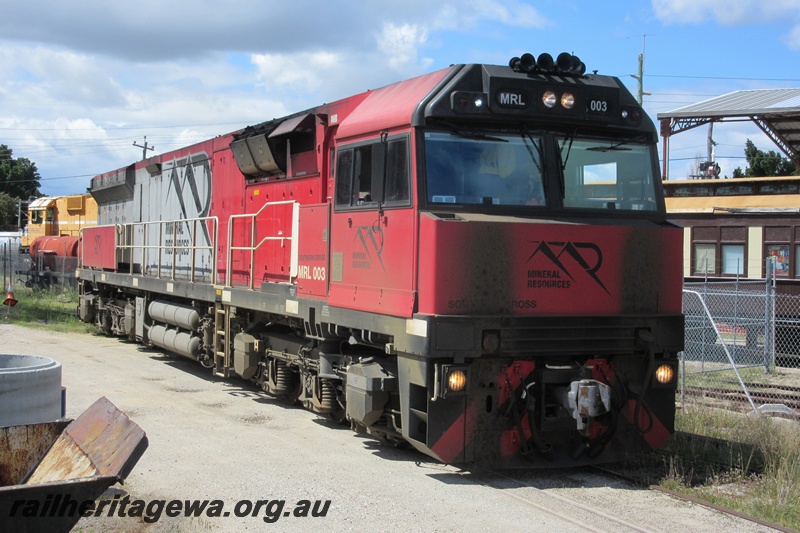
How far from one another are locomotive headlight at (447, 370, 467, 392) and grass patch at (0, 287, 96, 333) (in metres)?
16.8

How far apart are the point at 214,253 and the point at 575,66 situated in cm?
695

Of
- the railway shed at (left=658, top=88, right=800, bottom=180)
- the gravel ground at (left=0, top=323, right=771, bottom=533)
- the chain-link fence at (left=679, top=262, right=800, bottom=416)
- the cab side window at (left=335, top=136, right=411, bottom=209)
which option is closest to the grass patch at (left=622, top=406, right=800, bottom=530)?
the gravel ground at (left=0, top=323, right=771, bottom=533)

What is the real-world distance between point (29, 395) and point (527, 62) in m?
5.21

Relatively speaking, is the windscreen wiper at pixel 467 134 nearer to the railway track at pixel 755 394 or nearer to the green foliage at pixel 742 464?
the green foliage at pixel 742 464

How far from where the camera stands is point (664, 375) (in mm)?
7785

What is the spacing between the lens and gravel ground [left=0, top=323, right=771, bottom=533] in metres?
6.10

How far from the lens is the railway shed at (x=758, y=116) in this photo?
25.1 m

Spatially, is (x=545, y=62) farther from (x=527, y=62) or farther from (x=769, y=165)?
(x=769, y=165)

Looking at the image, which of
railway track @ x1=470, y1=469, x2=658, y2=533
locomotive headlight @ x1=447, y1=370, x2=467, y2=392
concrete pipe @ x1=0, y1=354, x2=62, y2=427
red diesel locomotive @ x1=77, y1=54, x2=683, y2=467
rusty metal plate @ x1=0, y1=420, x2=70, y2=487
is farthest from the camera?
red diesel locomotive @ x1=77, y1=54, x2=683, y2=467

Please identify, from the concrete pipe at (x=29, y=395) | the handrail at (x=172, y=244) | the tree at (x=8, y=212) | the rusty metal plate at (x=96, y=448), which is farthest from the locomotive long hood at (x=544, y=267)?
the tree at (x=8, y=212)

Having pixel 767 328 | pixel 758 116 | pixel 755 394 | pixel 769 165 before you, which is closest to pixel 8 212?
pixel 769 165

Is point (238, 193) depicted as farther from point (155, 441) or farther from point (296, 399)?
point (155, 441)

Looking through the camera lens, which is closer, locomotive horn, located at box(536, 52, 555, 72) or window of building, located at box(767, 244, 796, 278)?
locomotive horn, located at box(536, 52, 555, 72)

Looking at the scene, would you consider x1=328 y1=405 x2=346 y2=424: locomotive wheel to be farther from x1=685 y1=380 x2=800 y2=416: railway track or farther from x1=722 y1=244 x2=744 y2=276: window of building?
x1=722 y1=244 x2=744 y2=276: window of building
